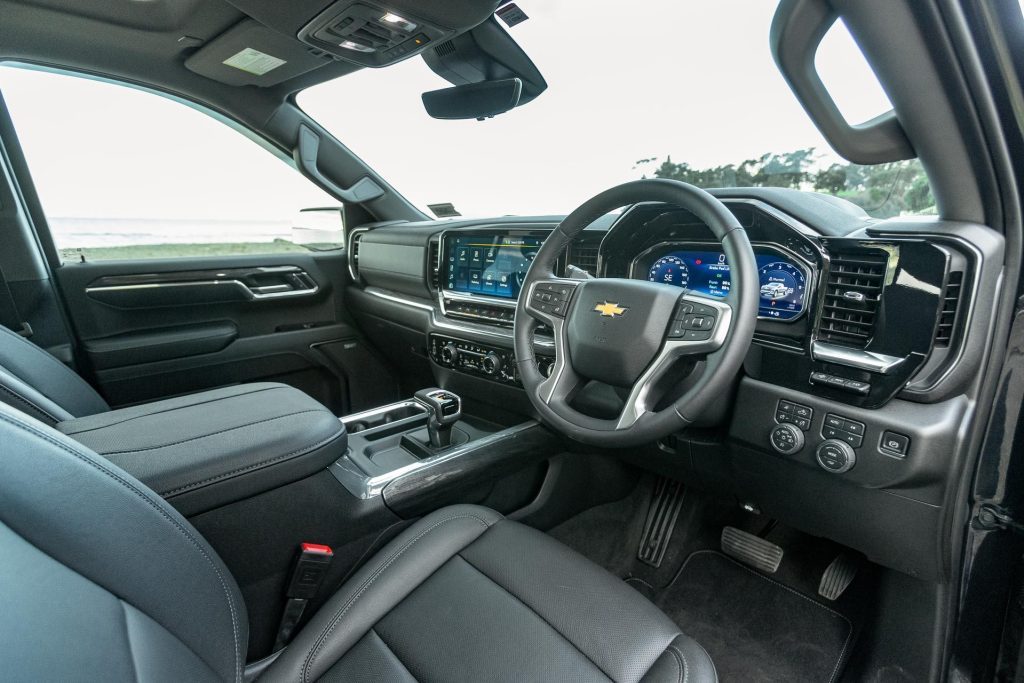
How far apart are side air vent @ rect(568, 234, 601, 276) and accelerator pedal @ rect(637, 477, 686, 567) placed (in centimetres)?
79

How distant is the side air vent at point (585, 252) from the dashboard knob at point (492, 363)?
44cm

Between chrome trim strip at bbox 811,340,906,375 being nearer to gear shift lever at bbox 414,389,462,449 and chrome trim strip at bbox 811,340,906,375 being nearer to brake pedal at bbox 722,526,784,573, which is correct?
brake pedal at bbox 722,526,784,573

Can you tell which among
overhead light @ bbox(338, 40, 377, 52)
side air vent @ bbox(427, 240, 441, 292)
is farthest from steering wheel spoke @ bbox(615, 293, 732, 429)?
overhead light @ bbox(338, 40, 377, 52)

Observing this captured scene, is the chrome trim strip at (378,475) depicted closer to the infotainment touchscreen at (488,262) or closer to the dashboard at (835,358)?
the dashboard at (835,358)

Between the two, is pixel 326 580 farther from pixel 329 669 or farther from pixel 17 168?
pixel 17 168

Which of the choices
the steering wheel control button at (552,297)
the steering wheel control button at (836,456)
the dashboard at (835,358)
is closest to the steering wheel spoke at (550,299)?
the steering wheel control button at (552,297)

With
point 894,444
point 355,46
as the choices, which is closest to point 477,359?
point 355,46

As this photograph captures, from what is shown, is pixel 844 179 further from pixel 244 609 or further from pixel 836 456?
pixel 244 609

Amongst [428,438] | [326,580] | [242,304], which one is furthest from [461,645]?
[242,304]

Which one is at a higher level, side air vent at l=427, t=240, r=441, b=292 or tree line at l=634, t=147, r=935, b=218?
tree line at l=634, t=147, r=935, b=218

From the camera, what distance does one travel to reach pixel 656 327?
1.05 meters

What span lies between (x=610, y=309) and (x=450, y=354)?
100 cm

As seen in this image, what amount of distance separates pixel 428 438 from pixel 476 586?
0.72m

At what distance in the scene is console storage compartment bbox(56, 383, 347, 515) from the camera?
1.04 meters
